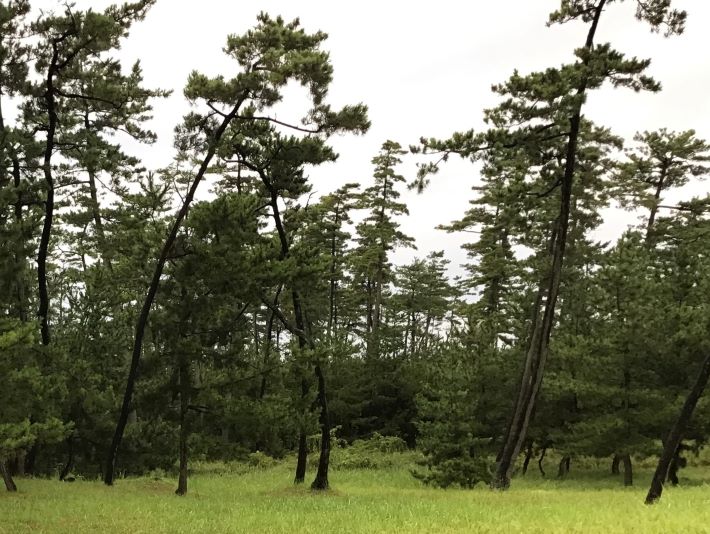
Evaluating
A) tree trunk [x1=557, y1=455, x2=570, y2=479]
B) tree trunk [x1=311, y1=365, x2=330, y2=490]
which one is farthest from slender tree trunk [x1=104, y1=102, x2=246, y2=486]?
tree trunk [x1=557, y1=455, x2=570, y2=479]

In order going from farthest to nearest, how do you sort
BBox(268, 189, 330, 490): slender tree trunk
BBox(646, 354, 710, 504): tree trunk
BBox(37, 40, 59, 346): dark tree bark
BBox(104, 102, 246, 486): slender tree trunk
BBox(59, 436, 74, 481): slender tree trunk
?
BBox(59, 436, 74, 481): slender tree trunk → BBox(268, 189, 330, 490): slender tree trunk → BBox(104, 102, 246, 486): slender tree trunk → BBox(37, 40, 59, 346): dark tree bark → BBox(646, 354, 710, 504): tree trunk

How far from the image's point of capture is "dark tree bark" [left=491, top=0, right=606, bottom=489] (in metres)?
17.7

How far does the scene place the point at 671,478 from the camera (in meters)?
22.6

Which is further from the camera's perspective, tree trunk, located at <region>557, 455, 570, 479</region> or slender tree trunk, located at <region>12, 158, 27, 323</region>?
tree trunk, located at <region>557, 455, 570, 479</region>

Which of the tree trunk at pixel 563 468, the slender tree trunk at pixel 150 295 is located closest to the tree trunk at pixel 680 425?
the slender tree trunk at pixel 150 295

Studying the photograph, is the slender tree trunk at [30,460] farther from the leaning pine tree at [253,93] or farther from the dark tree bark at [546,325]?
the dark tree bark at [546,325]

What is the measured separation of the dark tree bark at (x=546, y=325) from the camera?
17.7 meters

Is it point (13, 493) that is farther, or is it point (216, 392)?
point (216, 392)

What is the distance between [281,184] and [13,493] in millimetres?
10995

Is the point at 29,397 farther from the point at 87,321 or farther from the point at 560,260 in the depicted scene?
the point at 560,260

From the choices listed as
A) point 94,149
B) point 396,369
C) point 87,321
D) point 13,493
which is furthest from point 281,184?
point 396,369

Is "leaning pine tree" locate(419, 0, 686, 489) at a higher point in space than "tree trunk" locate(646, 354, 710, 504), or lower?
higher

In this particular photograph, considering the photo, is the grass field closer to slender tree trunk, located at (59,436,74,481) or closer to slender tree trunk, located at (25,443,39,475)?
slender tree trunk, located at (25,443,39,475)

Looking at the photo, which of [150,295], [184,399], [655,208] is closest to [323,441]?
[184,399]
